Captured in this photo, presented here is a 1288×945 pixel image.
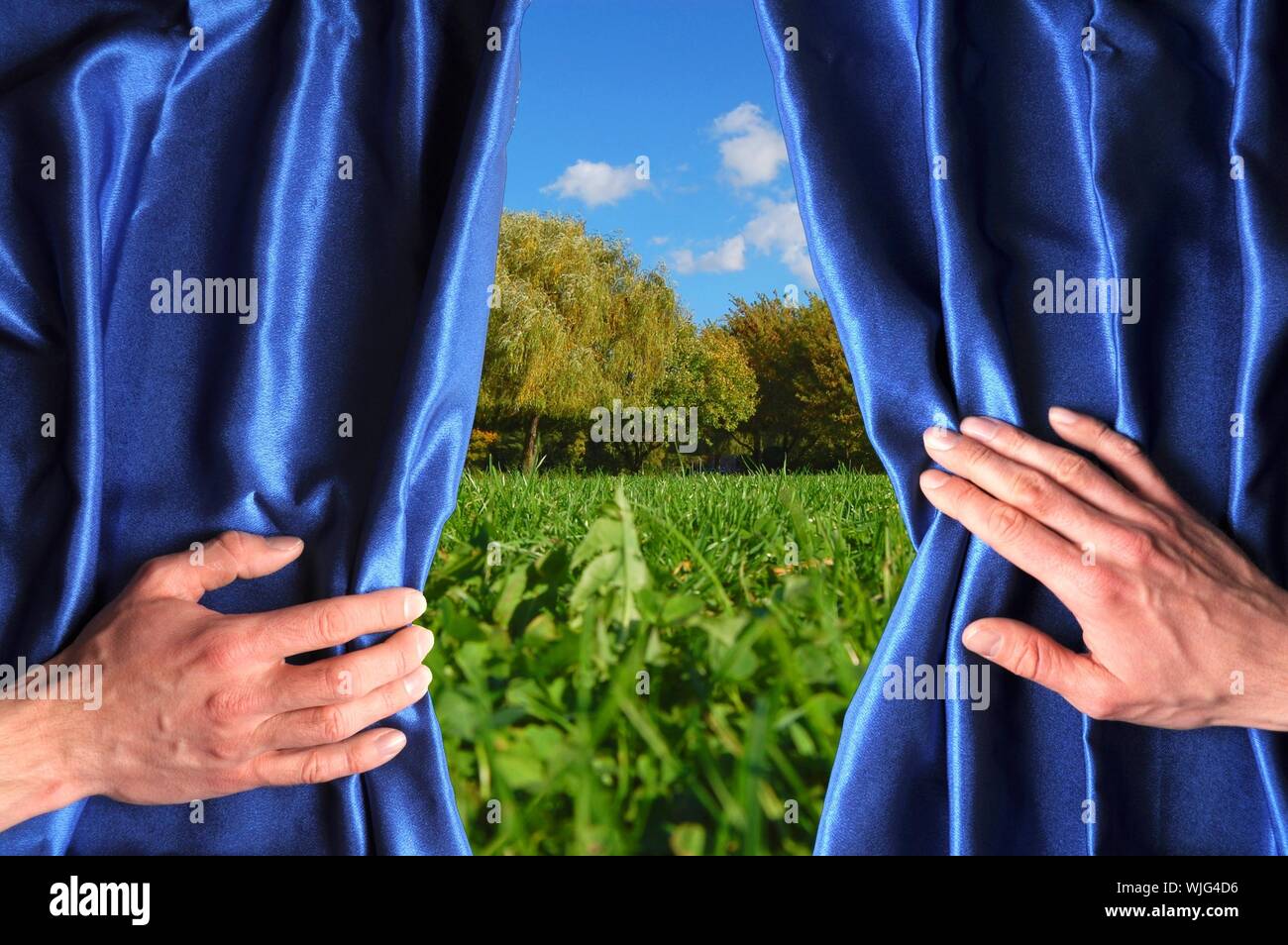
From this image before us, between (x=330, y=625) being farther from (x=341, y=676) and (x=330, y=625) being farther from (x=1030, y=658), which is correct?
(x=1030, y=658)

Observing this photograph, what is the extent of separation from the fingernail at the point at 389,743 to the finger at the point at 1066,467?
693 millimetres

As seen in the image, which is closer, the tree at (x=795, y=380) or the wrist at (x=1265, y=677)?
the wrist at (x=1265, y=677)

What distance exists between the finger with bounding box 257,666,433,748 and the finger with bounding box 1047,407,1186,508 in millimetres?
754

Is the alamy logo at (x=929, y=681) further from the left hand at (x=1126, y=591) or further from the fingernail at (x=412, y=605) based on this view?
the fingernail at (x=412, y=605)

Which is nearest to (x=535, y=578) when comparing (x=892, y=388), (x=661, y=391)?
(x=892, y=388)

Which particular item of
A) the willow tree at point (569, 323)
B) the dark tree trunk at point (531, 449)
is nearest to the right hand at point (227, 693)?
the dark tree trunk at point (531, 449)

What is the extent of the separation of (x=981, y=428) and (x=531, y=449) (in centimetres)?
178

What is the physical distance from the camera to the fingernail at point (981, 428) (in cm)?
87

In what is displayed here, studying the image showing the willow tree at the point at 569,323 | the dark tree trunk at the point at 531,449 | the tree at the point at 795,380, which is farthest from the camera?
the willow tree at the point at 569,323

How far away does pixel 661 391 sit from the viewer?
11.3 feet

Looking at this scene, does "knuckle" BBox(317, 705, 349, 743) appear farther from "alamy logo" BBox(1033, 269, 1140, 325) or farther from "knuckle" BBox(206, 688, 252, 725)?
"alamy logo" BBox(1033, 269, 1140, 325)

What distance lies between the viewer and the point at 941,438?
0.88 meters

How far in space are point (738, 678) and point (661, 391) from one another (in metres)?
2.55

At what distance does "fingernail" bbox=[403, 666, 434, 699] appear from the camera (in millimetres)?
857
